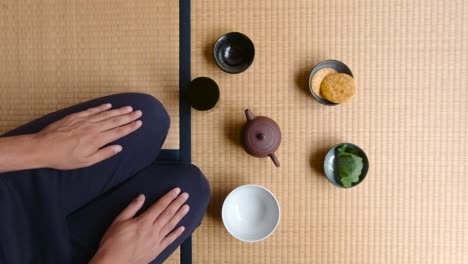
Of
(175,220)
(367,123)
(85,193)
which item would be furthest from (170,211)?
(367,123)

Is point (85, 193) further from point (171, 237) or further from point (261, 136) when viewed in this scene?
point (261, 136)

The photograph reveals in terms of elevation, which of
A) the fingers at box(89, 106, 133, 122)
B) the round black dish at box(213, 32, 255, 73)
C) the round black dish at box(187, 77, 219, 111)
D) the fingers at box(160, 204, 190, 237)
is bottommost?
the fingers at box(160, 204, 190, 237)

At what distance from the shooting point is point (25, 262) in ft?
3.01

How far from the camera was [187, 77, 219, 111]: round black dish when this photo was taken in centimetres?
114

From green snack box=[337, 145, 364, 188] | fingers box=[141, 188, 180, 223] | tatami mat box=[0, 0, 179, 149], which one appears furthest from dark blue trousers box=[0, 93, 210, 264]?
green snack box=[337, 145, 364, 188]

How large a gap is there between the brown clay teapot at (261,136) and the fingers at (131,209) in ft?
1.09

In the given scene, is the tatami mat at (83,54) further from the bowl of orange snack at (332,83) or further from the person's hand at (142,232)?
the bowl of orange snack at (332,83)

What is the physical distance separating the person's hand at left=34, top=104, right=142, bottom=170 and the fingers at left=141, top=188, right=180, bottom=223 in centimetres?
17

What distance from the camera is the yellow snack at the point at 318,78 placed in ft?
3.81

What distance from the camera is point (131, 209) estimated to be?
0.99 metres

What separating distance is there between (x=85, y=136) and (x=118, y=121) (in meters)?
0.09

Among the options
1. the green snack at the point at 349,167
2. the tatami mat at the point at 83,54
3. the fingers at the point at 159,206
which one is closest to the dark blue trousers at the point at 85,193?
the fingers at the point at 159,206

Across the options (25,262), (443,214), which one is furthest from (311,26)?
(25,262)

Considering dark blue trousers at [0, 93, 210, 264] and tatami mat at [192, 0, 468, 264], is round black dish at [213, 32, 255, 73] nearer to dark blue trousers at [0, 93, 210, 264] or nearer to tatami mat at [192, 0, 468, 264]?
tatami mat at [192, 0, 468, 264]
